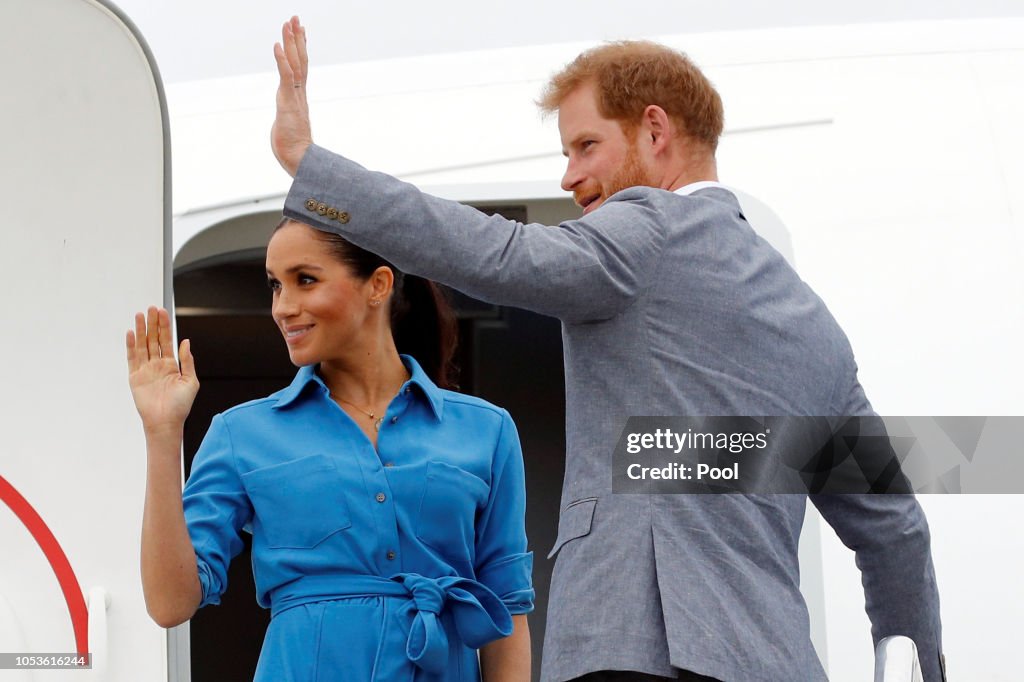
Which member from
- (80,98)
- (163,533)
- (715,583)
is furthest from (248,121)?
(715,583)

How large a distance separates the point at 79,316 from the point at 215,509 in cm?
51

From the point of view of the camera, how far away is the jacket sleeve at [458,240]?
1.50 m

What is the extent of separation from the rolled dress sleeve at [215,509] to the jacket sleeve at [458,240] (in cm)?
46

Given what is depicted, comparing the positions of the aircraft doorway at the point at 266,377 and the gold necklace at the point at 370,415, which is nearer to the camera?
the gold necklace at the point at 370,415

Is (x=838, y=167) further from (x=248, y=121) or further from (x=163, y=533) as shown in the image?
(x=163, y=533)

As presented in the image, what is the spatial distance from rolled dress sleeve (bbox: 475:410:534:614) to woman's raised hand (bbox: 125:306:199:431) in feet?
1.57

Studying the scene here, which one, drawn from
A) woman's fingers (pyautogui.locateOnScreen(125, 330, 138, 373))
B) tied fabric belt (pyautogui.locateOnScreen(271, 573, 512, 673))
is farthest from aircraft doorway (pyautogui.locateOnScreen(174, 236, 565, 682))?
woman's fingers (pyautogui.locateOnScreen(125, 330, 138, 373))

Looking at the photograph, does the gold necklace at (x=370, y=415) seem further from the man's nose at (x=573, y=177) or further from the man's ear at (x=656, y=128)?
the man's ear at (x=656, y=128)

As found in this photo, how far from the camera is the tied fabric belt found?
1.78 m

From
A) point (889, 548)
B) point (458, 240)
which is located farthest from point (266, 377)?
point (458, 240)

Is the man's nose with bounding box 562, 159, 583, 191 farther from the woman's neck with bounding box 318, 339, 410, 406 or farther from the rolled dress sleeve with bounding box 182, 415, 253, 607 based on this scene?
the rolled dress sleeve with bounding box 182, 415, 253, 607

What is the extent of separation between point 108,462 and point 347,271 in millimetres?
518

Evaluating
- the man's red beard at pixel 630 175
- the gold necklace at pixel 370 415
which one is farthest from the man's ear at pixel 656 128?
the gold necklace at pixel 370 415

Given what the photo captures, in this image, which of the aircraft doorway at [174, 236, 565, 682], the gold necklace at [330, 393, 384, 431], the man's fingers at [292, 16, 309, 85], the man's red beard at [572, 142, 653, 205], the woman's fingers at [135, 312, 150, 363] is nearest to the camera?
the man's fingers at [292, 16, 309, 85]
